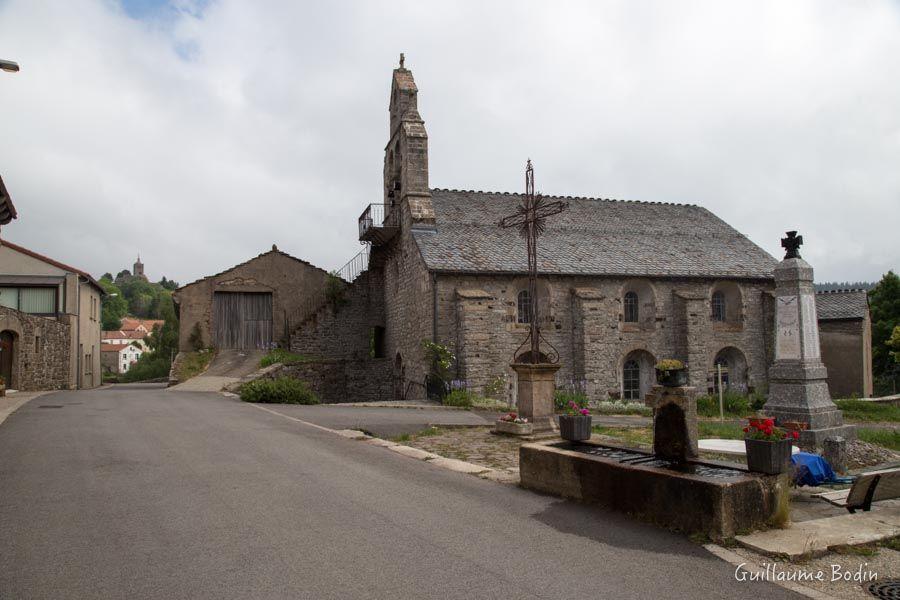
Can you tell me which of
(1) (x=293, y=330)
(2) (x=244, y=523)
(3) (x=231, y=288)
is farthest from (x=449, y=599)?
(3) (x=231, y=288)

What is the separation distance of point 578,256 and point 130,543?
20688mm

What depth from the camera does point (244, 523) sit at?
5930 mm

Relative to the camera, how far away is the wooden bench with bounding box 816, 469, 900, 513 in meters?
6.30

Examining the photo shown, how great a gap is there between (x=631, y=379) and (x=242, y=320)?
16582 millimetres

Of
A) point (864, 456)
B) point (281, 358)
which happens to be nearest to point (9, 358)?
point (281, 358)

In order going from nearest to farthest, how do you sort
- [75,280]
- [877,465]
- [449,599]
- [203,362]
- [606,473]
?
[449,599]
[606,473]
[877,465]
[203,362]
[75,280]

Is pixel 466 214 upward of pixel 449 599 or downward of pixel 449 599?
upward

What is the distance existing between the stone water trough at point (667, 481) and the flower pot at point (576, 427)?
1.17ft

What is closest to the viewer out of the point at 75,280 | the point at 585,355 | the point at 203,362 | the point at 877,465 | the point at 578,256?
the point at 877,465

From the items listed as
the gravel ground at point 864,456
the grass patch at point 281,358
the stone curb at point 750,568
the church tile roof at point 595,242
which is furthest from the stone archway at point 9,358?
the gravel ground at point 864,456

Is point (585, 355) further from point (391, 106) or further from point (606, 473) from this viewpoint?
point (606, 473)

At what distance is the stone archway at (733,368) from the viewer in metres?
25.2

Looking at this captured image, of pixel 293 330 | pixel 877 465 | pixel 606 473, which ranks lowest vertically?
pixel 877 465

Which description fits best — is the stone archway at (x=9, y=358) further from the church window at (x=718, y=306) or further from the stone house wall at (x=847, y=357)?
the stone house wall at (x=847, y=357)
